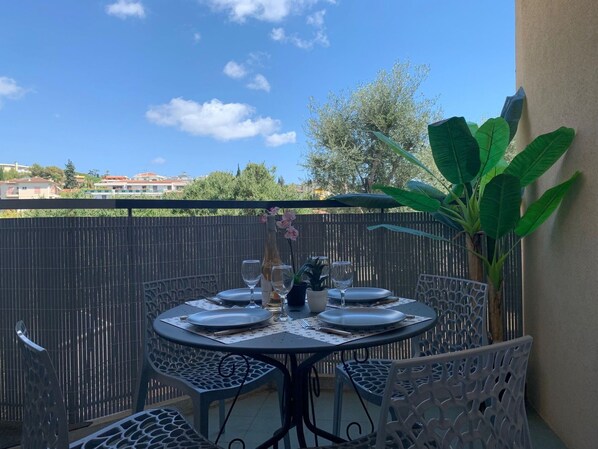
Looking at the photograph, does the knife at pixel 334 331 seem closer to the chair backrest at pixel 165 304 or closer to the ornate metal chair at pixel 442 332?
the ornate metal chair at pixel 442 332

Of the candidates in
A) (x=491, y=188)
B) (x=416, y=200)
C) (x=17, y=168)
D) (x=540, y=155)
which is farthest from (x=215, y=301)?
(x=17, y=168)

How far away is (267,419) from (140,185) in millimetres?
17491

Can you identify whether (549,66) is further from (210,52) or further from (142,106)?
(142,106)

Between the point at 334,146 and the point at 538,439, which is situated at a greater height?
the point at 334,146

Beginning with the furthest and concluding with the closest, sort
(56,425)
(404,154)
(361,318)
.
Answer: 1. (404,154)
2. (361,318)
3. (56,425)

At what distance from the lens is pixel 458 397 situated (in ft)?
3.28

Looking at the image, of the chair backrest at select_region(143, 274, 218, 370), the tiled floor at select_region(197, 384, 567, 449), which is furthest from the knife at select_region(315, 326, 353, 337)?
the tiled floor at select_region(197, 384, 567, 449)

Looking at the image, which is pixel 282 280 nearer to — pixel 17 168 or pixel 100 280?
pixel 100 280

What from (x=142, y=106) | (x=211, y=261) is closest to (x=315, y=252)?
(x=211, y=261)

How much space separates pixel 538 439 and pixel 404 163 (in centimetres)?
735

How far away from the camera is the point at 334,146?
362 inches

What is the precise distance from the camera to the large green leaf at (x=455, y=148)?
2385 millimetres

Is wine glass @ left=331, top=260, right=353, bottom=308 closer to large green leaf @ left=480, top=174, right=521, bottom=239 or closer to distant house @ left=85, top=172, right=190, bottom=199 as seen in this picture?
large green leaf @ left=480, top=174, right=521, bottom=239

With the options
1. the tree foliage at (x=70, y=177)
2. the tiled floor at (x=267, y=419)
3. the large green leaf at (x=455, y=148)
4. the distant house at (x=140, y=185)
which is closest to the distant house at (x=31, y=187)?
the tree foliage at (x=70, y=177)
